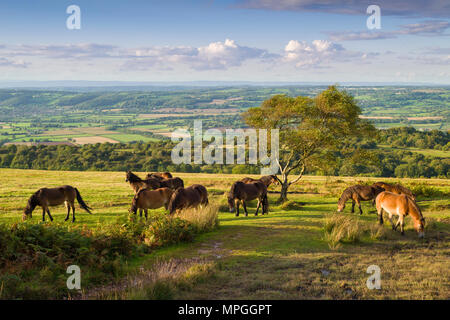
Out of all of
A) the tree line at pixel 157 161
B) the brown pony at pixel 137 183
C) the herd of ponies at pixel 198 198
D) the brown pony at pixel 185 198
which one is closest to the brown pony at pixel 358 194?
the herd of ponies at pixel 198 198

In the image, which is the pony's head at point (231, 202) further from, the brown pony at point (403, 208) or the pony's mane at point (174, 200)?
the brown pony at point (403, 208)

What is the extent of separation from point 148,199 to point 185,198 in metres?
1.81

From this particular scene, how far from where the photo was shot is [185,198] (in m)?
15.9

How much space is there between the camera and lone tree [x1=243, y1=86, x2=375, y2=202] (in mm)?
23844

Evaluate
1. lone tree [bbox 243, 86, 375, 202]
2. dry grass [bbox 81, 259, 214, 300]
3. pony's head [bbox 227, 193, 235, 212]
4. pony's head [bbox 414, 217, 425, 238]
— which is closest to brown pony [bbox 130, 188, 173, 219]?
pony's head [bbox 227, 193, 235, 212]

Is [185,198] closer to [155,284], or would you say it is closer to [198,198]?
[198,198]

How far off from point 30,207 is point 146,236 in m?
7.81

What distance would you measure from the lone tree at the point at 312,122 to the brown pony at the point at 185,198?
9.76 meters

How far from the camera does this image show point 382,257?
420 inches

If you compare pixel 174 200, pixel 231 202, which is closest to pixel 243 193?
pixel 231 202

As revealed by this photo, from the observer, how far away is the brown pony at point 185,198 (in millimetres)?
15445

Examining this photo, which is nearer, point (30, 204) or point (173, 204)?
point (173, 204)

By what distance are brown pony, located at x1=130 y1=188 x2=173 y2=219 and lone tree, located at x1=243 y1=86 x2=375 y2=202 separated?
10.7 m
